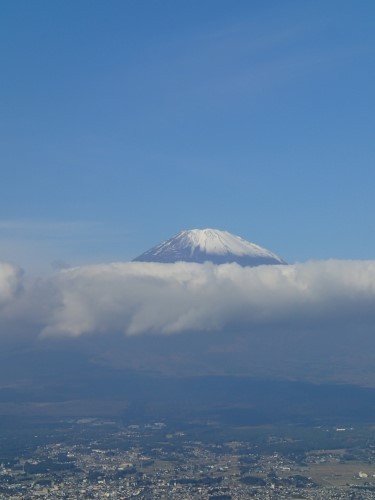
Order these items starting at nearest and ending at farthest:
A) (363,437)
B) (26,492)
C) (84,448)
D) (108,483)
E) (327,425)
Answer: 1. (26,492)
2. (108,483)
3. (84,448)
4. (363,437)
5. (327,425)

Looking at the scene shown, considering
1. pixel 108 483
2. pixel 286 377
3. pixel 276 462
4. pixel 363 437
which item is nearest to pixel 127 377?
pixel 286 377

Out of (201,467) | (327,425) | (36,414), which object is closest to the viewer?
(201,467)

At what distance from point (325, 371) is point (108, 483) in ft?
298

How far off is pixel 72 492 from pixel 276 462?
21746 mm

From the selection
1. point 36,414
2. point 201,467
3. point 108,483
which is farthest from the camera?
point 36,414

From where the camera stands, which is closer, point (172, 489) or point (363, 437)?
point (172, 489)

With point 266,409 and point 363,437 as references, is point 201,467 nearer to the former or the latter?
point 363,437

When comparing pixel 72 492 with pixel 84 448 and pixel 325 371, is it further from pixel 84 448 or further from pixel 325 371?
pixel 325 371

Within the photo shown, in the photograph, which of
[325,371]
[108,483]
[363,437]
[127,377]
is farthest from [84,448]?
[325,371]

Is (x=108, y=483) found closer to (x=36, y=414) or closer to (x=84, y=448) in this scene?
(x=84, y=448)

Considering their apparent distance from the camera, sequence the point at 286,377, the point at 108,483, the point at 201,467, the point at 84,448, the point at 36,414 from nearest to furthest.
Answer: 1. the point at 108,483
2. the point at 201,467
3. the point at 84,448
4. the point at 36,414
5. the point at 286,377

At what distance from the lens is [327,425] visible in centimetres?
9981

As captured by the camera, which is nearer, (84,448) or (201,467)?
(201,467)

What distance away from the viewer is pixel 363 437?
88.1 metres
